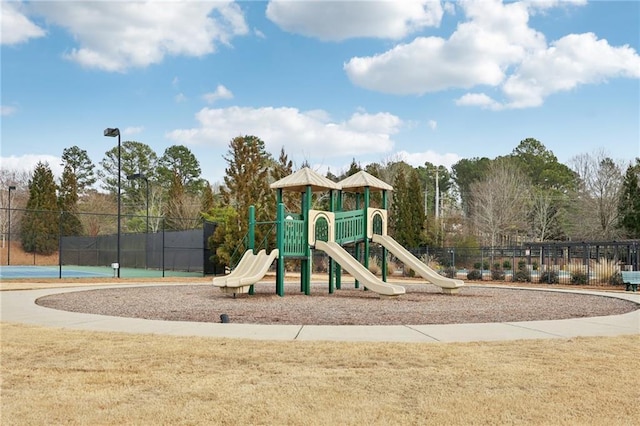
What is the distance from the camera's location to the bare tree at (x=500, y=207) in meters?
50.8

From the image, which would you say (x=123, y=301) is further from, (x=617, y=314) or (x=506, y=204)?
(x=506, y=204)

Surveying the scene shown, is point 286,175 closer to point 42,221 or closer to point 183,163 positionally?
point 42,221

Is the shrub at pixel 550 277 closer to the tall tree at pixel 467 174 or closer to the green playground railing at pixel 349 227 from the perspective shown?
the green playground railing at pixel 349 227

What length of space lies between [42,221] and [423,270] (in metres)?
39.9

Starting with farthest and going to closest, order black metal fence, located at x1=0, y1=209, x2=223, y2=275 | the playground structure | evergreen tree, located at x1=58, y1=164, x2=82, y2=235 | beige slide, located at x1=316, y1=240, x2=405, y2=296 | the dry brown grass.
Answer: evergreen tree, located at x1=58, y1=164, x2=82, y2=235, black metal fence, located at x1=0, y1=209, x2=223, y2=275, the playground structure, beige slide, located at x1=316, y1=240, x2=405, y2=296, the dry brown grass

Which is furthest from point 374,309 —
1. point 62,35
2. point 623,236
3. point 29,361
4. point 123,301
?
point 623,236

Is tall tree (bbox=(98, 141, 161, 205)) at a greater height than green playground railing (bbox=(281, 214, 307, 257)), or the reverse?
tall tree (bbox=(98, 141, 161, 205))

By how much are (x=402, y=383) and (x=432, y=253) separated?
31134mm

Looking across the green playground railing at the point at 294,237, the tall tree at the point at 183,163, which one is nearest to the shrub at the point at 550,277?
the green playground railing at the point at 294,237

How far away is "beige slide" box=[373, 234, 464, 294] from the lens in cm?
1725

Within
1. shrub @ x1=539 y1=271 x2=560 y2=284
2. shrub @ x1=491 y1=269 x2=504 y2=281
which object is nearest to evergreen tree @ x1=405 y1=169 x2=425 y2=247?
shrub @ x1=491 y1=269 x2=504 y2=281

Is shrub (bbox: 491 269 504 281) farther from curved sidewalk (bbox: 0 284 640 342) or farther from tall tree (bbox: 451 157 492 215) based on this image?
tall tree (bbox: 451 157 492 215)

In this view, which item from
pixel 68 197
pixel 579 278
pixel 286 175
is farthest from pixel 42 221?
pixel 579 278

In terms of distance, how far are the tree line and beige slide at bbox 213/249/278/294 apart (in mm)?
9065
